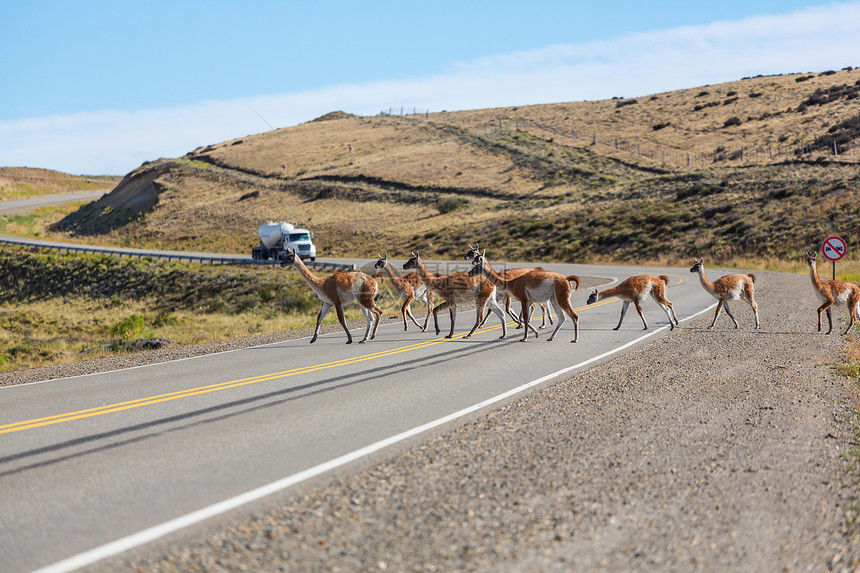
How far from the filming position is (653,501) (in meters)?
5.61

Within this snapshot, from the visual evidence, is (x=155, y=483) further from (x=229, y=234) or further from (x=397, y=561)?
(x=229, y=234)

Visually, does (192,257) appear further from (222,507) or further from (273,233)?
(222,507)

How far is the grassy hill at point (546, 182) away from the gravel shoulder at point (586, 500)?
43.9 m

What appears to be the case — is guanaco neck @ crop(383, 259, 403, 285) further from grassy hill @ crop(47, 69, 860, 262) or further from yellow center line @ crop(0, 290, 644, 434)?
grassy hill @ crop(47, 69, 860, 262)

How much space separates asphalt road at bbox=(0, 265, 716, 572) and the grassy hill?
137ft

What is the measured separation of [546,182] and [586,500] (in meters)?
78.0

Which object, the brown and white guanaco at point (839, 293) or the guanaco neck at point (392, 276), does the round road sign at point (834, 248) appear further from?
the guanaco neck at point (392, 276)

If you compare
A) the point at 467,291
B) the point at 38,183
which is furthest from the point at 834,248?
the point at 38,183

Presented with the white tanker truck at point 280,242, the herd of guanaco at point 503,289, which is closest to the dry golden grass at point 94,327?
the herd of guanaco at point 503,289

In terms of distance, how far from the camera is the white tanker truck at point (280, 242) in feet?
170

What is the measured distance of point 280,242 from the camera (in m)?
52.7

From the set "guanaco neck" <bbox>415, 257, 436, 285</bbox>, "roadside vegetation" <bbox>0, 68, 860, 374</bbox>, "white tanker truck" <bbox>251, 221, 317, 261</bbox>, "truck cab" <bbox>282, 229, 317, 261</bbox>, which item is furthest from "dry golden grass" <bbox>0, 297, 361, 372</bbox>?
"truck cab" <bbox>282, 229, 317, 261</bbox>

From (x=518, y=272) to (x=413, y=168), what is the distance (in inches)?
3119

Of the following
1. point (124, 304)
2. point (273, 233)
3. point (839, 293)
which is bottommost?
point (124, 304)
